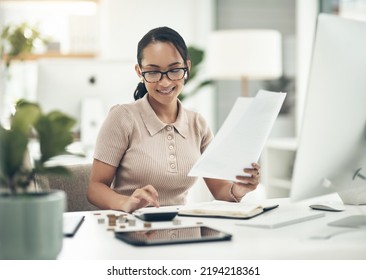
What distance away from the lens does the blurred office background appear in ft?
14.2

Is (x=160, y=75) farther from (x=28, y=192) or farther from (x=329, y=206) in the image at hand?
(x=28, y=192)

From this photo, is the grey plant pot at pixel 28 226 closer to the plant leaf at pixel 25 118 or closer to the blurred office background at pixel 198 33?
the plant leaf at pixel 25 118

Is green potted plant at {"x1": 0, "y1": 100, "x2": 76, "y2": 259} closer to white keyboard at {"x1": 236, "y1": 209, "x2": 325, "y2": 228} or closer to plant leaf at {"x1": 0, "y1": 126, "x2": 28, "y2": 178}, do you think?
plant leaf at {"x1": 0, "y1": 126, "x2": 28, "y2": 178}

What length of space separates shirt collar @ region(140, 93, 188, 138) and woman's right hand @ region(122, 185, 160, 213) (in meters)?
0.33

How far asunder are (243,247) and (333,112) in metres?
0.31

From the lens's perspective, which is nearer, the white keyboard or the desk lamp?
the white keyboard

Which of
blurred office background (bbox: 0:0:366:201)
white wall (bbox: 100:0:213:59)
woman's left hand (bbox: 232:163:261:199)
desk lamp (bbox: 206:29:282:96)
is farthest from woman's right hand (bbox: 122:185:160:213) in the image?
white wall (bbox: 100:0:213:59)

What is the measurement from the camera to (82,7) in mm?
4609

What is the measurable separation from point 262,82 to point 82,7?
1.53 meters

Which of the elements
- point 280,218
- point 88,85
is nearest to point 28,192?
point 280,218

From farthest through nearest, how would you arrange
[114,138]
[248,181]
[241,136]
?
[114,138] → [248,181] → [241,136]

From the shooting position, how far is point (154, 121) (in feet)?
5.33

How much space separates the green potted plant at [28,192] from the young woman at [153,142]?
2.09 ft

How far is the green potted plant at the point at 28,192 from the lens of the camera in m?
0.85
